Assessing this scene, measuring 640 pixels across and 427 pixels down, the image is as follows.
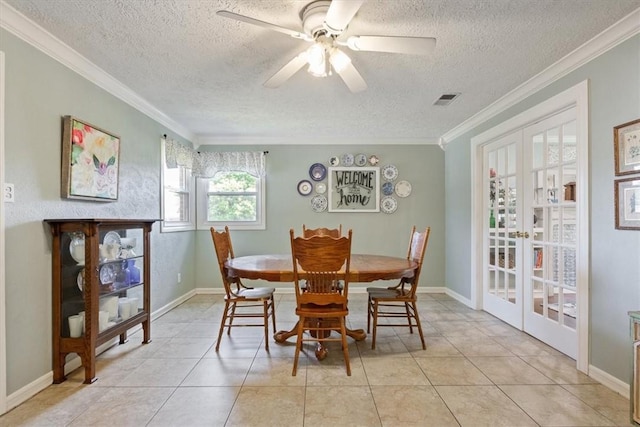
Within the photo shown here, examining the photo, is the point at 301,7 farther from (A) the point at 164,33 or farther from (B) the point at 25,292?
(B) the point at 25,292

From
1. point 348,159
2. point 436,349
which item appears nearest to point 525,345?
point 436,349

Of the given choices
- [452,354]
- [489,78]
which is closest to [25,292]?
[452,354]

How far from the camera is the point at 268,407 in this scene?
1896 millimetres

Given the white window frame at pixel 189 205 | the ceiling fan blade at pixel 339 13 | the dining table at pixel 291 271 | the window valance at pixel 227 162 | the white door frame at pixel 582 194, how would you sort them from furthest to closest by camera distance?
1. the window valance at pixel 227 162
2. the white window frame at pixel 189 205
3. the dining table at pixel 291 271
4. the white door frame at pixel 582 194
5. the ceiling fan blade at pixel 339 13

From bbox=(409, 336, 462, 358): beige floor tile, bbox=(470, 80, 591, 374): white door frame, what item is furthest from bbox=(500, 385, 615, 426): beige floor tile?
bbox=(409, 336, 462, 358): beige floor tile

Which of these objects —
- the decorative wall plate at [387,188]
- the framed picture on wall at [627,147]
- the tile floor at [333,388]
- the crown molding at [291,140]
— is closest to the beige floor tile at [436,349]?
the tile floor at [333,388]

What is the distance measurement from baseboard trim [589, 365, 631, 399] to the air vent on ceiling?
96.6 inches

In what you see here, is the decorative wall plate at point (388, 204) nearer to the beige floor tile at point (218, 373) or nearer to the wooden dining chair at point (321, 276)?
the wooden dining chair at point (321, 276)

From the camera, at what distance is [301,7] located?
71.0 inches

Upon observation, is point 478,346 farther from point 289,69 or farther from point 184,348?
point 289,69

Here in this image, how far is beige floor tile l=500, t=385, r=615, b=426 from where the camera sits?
1764mm

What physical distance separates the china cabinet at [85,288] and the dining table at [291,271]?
0.88m

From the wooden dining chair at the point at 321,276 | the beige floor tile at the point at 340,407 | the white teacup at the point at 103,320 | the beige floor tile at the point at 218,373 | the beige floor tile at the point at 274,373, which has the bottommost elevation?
the beige floor tile at the point at 218,373

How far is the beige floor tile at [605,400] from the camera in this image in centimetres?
180
